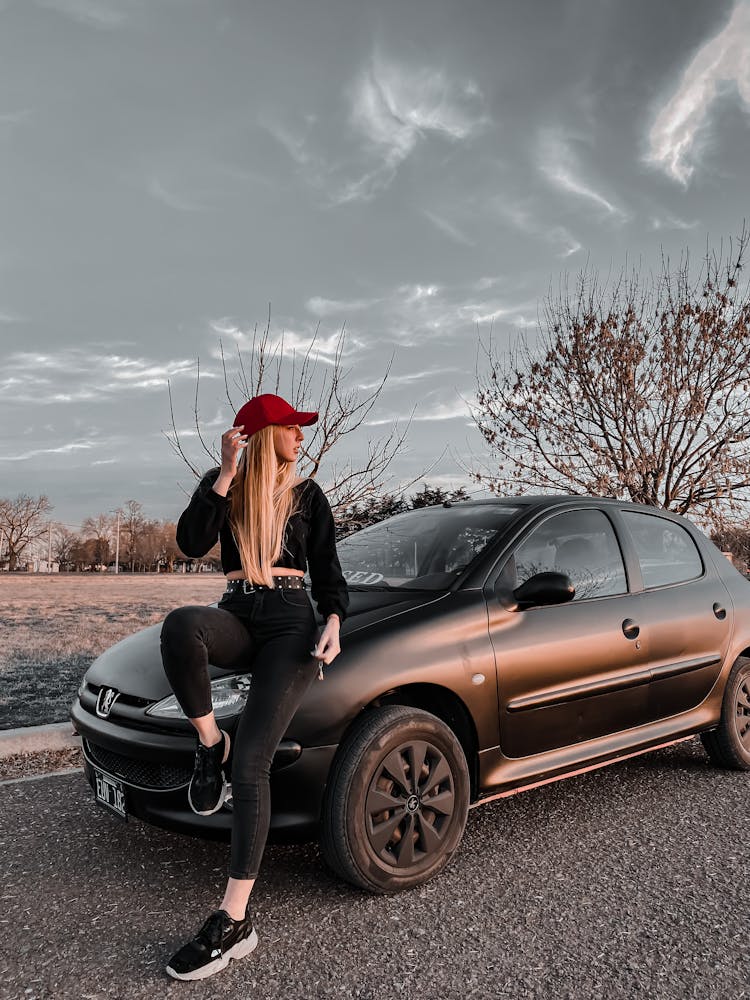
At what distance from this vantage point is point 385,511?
12781mm

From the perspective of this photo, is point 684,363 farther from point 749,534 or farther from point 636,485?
point 749,534

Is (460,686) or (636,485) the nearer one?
(460,686)

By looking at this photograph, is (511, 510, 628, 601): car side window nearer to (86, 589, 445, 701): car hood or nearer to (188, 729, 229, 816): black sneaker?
(86, 589, 445, 701): car hood

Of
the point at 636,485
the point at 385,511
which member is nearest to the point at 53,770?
the point at 385,511

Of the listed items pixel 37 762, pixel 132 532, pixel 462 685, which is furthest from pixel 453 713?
pixel 132 532

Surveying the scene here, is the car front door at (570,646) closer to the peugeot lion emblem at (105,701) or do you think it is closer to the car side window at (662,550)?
the car side window at (662,550)

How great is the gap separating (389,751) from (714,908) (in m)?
1.30

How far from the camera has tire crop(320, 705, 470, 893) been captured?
2.82 metres

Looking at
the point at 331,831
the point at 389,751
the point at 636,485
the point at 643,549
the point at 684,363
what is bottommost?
the point at 331,831

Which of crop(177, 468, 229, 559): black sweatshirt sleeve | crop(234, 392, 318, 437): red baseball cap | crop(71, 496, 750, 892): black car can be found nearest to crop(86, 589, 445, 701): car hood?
crop(71, 496, 750, 892): black car

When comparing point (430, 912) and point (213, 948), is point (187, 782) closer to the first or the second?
point (213, 948)

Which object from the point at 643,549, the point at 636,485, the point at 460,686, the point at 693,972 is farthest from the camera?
the point at 636,485

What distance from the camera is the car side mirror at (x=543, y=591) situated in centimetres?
344

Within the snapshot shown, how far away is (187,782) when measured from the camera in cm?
288
